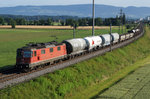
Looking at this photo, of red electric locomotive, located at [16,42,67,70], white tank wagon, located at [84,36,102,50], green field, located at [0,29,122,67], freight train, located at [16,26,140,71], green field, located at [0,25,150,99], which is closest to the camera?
green field, located at [0,25,150,99]

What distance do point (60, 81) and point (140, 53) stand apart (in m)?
50.7

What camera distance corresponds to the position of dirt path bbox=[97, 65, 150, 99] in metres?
32.9

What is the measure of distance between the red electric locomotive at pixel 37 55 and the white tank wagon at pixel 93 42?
13.2 metres

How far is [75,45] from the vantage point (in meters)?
49.4

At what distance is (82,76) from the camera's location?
42250 mm

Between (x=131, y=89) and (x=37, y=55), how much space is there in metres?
15.3

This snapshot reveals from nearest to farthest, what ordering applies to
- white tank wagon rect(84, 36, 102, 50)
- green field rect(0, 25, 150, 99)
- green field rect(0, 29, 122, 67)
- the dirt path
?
1. green field rect(0, 25, 150, 99)
2. the dirt path
3. green field rect(0, 29, 122, 67)
4. white tank wagon rect(84, 36, 102, 50)

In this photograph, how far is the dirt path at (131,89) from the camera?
3294 centimetres

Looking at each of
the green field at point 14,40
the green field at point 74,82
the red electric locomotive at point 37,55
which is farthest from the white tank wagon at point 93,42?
the red electric locomotive at point 37,55

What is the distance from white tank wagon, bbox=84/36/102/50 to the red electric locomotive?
13197 millimetres

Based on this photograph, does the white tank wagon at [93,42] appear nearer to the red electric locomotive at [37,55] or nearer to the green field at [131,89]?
the red electric locomotive at [37,55]

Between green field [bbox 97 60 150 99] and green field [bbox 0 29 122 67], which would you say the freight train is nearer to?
green field [bbox 0 29 122 67]

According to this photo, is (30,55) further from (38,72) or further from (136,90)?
(136,90)

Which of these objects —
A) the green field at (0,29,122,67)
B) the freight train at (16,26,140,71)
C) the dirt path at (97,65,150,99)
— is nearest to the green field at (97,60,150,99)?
the dirt path at (97,65,150,99)
